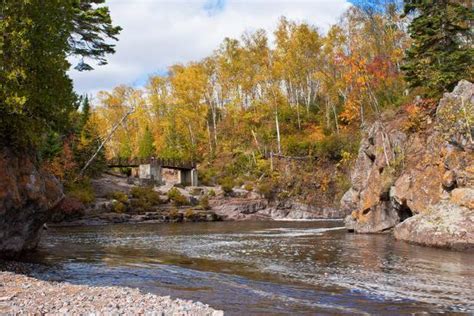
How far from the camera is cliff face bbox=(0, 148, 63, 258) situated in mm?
15078

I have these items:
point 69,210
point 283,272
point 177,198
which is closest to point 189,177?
point 177,198

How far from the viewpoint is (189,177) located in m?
58.3

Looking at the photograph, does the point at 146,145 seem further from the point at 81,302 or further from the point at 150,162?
the point at 81,302

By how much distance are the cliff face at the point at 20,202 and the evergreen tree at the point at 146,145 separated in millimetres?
52245

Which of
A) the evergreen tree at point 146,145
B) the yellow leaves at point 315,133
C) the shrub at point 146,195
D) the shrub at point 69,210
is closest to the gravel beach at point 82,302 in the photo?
the shrub at point 69,210

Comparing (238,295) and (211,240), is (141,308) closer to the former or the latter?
(238,295)

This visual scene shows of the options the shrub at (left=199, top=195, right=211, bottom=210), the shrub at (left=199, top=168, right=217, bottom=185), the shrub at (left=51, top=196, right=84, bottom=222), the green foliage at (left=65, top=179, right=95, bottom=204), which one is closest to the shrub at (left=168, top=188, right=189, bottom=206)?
the shrub at (left=199, top=195, right=211, bottom=210)

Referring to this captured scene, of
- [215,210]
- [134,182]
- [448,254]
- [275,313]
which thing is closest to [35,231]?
[275,313]

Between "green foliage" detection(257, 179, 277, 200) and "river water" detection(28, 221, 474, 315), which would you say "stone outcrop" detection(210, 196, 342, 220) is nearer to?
"green foliage" detection(257, 179, 277, 200)

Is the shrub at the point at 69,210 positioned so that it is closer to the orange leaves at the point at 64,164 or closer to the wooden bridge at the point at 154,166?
the orange leaves at the point at 64,164

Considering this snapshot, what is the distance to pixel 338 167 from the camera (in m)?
52.6

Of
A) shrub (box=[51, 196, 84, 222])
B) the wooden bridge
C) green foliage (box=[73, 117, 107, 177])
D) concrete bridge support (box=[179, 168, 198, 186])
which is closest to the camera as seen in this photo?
shrub (box=[51, 196, 84, 222])

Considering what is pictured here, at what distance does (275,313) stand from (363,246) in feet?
42.2

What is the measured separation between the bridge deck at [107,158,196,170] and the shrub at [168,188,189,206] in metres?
9.25
